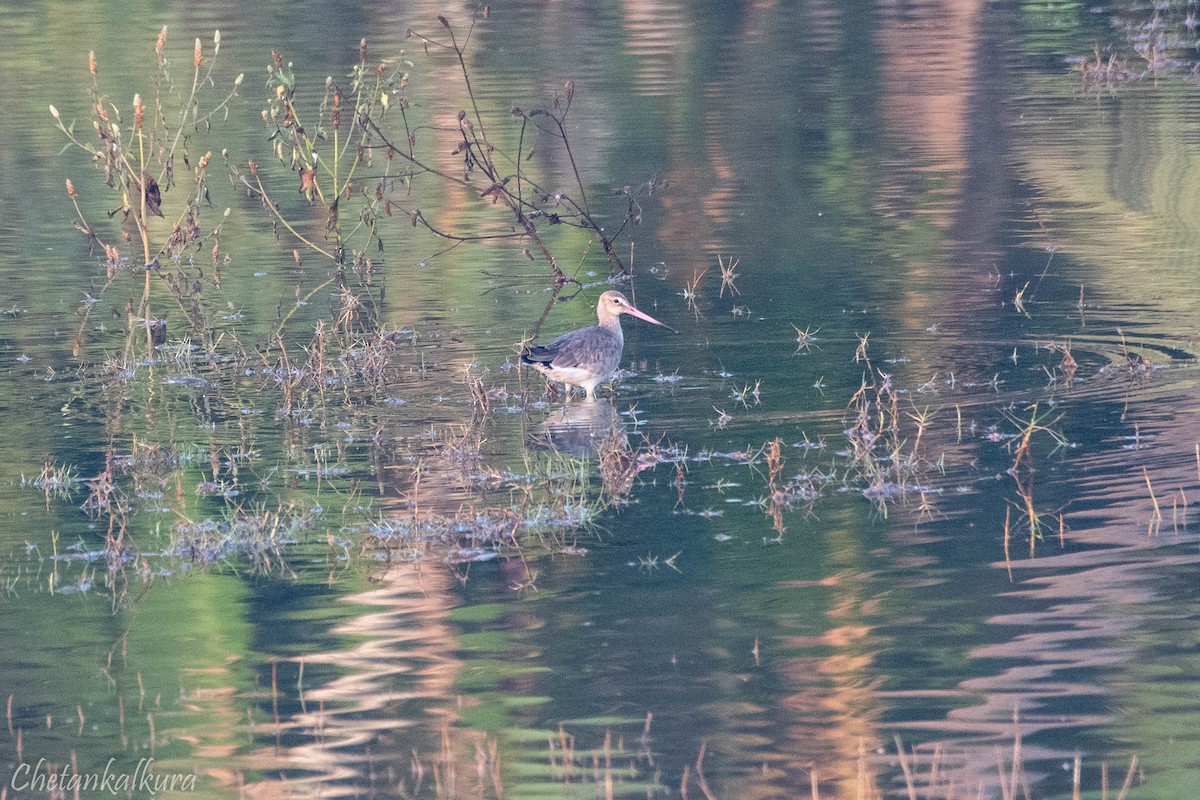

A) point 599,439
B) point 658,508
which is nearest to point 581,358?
point 599,439

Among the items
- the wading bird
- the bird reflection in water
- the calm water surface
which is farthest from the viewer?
the wading bird

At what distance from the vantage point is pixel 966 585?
26.9 ft

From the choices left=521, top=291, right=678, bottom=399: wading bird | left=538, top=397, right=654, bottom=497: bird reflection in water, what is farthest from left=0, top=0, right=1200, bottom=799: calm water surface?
left=521, top=291, right=678, bottom=399: wading bird

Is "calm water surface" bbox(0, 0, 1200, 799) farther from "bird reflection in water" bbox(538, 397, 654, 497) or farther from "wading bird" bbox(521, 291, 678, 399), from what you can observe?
"wading bird" bbox(521, 291, 678, 399)

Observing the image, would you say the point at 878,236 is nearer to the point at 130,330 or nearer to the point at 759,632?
the point at 130,330

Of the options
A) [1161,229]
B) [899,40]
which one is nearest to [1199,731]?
[1161,229]

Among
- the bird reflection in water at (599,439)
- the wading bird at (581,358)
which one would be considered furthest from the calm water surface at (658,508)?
the wading bird at (581,358)

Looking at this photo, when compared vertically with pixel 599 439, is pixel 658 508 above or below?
above

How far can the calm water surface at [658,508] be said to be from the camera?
6.82m

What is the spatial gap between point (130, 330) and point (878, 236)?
651 cm

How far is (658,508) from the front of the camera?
938 cm

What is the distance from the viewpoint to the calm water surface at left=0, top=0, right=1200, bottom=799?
269 inches

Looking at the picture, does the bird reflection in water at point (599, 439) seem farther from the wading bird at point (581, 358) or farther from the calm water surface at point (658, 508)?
the wading bird at point (581, 358)

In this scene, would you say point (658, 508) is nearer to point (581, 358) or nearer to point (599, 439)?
point (599, 439)
